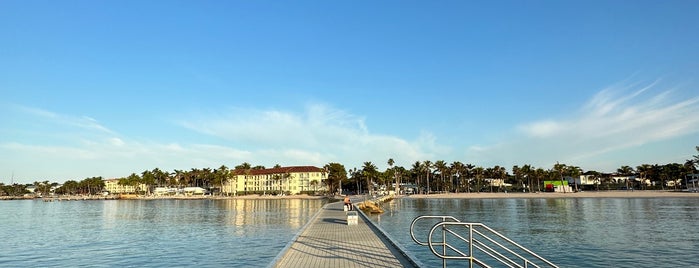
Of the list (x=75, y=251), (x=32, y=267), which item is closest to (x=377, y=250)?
(x=32, y=267)

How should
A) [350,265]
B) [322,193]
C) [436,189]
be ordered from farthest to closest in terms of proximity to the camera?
[436,189], [322,193], [350,265]

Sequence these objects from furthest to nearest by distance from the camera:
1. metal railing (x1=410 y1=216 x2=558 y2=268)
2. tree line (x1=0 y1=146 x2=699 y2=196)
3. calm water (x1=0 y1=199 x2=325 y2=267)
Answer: tree line (x1=0 y1=146 x2=699 y2=196)
calm water (x1=0 y1=199 x2=325 y2=267)
metal railing (x1=410 y1=216 x2=558 y2=268)

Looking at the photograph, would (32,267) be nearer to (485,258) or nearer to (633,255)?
(485,258)

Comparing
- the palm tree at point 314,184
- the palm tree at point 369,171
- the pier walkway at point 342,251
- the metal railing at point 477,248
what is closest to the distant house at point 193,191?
the palm tree at point 314,184

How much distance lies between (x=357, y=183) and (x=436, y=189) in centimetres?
2913

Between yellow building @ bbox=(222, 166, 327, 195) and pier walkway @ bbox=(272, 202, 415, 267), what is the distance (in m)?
132

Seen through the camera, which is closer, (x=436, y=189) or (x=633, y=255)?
(x=633, y=255)

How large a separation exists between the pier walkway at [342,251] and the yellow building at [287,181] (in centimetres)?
13231

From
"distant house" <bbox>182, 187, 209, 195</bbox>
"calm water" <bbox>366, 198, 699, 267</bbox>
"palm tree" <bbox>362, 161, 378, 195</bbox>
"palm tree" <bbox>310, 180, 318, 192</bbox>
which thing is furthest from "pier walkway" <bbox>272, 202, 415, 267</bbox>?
"distant house" <bbox>182, 187, 209, 195</bbox>

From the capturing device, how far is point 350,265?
1287 centimetres

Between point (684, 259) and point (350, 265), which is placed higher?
point (350, 265)

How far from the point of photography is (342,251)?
51.5 feet

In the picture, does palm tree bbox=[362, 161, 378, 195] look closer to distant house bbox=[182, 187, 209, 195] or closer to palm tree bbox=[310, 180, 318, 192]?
palm tree bbox=[310, 180, 318, 192]

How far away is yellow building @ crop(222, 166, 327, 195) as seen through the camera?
156250mm
